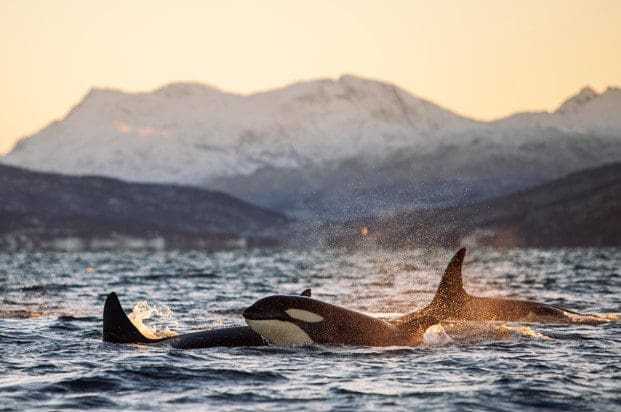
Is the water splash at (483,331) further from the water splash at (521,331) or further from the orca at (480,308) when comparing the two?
the orca at (480,308)

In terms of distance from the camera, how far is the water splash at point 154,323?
72.4ft

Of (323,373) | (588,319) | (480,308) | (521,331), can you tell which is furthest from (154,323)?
(588,319)

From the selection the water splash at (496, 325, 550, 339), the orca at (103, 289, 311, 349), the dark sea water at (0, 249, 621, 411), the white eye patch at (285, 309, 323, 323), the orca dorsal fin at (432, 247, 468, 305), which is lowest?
the dark sea water at (0, 249, 621, 411)

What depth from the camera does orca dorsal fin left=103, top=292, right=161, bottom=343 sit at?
68.2 ft

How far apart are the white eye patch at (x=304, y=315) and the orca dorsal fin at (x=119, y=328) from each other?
303cm

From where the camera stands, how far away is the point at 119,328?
21031 millimetres

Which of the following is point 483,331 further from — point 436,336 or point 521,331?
point 436,336

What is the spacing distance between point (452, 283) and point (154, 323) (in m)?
8.57

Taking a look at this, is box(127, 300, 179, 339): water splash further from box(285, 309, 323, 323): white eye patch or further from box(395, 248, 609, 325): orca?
box(395, 248, 609, 325): orca

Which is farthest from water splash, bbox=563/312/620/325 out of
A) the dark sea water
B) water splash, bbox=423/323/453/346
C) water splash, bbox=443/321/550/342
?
water splash, bbox=423/323/453/346

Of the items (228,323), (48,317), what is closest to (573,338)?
(228,323)

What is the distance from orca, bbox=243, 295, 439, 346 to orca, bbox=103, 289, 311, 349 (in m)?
0.35

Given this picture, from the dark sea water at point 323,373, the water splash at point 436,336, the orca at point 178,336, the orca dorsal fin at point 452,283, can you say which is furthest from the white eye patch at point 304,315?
the orca dorsal fin at point 452,283

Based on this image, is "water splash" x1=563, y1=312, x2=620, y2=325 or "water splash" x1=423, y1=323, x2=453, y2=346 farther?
"water splash" x1=563, y1=312, x2=620, y2=325
